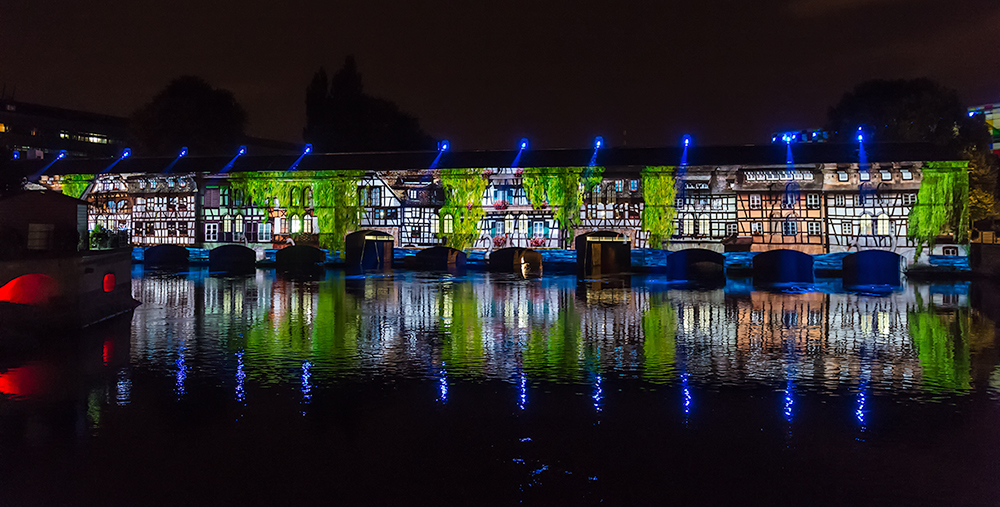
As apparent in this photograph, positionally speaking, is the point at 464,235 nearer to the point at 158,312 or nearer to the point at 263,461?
the point at 158,312

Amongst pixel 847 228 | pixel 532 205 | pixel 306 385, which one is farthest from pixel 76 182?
pixel 847 228

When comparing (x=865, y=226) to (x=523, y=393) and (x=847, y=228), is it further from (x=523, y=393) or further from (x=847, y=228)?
(x=523, y=393)

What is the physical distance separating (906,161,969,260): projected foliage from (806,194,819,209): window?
404 cm

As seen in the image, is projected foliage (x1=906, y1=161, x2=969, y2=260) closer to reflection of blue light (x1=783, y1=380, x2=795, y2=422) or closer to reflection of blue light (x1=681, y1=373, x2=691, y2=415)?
reflection of blue light (x1=783, y1=380, x2=795, y2=422)

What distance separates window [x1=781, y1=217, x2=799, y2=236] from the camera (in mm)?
35656

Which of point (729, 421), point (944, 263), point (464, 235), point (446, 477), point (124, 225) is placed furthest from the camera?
point (124, 225)

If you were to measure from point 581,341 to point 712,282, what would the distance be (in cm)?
1825

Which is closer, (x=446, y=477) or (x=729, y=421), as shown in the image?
(x=446, y=477)

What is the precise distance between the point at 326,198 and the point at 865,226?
1053 inches

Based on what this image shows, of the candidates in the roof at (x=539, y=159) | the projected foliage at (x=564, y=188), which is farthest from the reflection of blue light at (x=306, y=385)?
the roof at (x=539, y=159)

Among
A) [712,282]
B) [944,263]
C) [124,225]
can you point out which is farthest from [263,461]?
[124,225]

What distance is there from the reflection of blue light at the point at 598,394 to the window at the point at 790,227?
90.1ft

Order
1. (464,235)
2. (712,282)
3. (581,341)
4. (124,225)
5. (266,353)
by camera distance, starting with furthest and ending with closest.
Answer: (124,225), (464,235), (712,282), (581,341), (266,353)

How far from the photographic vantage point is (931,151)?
3609cm
